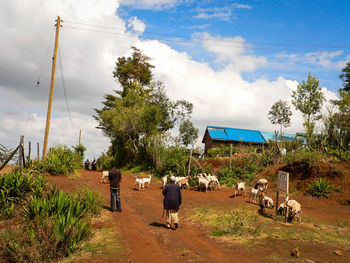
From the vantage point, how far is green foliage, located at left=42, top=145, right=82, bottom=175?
58.0ft

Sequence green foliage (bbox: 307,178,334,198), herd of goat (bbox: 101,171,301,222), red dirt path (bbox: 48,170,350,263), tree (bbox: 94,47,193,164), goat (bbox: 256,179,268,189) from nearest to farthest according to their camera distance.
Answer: red dirt path (bbox: 48,170,350,263), herd of goat (bbox: 101,171,301,222), green foliage (bbox: 307,178,334,198), goat (bbox: 256,179,268,189), tree (bbox: 94,47,193,164)

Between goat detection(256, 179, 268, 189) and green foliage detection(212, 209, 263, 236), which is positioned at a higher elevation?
goat detection(256, 179, 268, 189)

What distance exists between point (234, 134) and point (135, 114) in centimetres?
1577

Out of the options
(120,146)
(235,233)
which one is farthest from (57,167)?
(120,146)

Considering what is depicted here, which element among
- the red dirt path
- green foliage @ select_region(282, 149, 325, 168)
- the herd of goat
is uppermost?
green foliage @ select_region(282, 149, 325, 168)

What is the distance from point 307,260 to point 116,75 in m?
46.2

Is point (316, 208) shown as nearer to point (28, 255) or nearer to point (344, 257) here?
point (344, 257)

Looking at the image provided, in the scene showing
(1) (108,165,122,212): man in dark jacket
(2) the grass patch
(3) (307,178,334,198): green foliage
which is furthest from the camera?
(3) (307,178,334,198): green foliage

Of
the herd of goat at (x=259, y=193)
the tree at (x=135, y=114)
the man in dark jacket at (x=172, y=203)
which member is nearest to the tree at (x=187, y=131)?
the tree at (x=135, y=114)

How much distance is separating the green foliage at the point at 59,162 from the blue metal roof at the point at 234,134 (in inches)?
916

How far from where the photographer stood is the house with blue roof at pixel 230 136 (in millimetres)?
38950

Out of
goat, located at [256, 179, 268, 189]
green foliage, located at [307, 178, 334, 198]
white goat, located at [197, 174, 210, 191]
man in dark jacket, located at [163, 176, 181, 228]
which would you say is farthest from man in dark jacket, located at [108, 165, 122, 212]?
green foliage, located at [307, 178, 334, 198]

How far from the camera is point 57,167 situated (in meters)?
17.8

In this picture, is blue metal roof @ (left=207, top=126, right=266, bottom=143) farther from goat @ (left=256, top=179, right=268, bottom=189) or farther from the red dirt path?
the red dirt path
